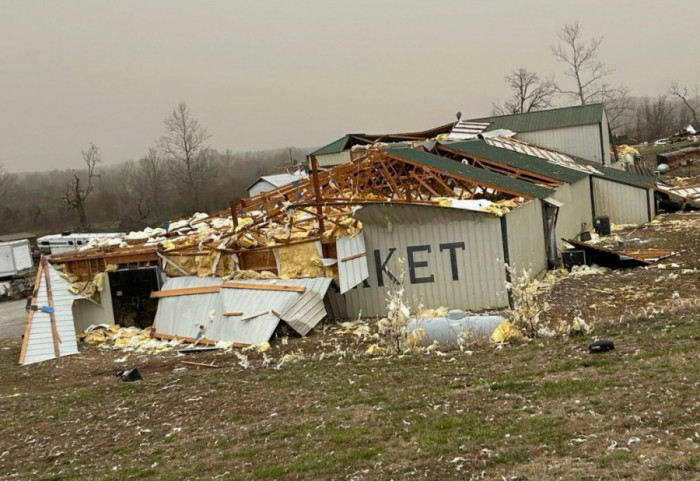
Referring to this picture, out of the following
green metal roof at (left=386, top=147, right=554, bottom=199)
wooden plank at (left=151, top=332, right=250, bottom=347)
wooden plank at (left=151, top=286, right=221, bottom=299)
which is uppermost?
green metal roof at (left=386, top=147, right=554, bottom=199)

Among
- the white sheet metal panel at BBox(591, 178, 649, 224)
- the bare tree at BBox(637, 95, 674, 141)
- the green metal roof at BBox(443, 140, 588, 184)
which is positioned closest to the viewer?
the green metal roof at BBox(443, 140, 588, 184)

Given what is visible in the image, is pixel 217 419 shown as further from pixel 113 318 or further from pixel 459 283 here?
pixel 113 318

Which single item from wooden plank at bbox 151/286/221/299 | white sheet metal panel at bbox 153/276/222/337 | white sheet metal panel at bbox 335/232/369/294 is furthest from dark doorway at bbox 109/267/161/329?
white sheet metal panel at bbox 335/232/369/294

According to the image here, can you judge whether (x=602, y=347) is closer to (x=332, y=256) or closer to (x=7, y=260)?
(x=332, y=256)

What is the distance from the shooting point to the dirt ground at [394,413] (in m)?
5.82

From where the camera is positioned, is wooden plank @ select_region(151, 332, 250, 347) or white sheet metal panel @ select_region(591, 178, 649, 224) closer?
wooden plank @ select_region(151, 332, 250, 347)

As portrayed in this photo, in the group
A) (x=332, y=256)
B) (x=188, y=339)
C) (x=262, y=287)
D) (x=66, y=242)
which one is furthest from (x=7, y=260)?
(x=332, y=256)

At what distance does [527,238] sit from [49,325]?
1345 cm

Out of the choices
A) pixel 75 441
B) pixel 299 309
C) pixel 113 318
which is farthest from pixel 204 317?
pixel 75 441

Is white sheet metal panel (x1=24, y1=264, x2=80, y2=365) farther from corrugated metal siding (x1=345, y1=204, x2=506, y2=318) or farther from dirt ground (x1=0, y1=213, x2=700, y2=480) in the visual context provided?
corrugated metal siding (x1=345, y1=204, x2=506, y2=318)

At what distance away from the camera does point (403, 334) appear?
Result: 11938mm

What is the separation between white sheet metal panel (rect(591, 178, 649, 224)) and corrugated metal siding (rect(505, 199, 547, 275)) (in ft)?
33.8

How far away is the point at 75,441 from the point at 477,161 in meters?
18.9

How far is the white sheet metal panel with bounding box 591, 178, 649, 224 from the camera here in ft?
91.2
